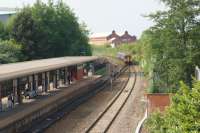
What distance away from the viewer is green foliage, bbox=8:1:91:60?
176ft

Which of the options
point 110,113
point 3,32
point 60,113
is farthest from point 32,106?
point 3,32

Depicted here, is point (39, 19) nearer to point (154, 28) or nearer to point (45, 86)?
point (45, 86)

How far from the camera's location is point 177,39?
2180 centimetres

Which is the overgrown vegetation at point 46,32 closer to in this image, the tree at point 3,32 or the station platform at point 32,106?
the tree at point 3,32

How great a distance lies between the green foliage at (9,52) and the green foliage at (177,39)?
88.2 feet

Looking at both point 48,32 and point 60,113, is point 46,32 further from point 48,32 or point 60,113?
point 60,113

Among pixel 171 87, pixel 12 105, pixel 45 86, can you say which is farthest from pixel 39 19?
pixel 171 87

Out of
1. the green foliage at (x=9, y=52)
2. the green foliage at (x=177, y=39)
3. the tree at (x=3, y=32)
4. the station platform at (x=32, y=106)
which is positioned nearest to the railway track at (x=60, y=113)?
the station platform at (x=32, y=106)

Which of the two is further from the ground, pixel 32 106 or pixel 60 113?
pixel 32 106

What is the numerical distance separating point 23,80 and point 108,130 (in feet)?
32.0

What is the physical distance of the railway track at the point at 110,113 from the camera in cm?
2340

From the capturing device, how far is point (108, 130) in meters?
23.0

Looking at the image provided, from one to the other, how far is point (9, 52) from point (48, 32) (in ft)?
35.4

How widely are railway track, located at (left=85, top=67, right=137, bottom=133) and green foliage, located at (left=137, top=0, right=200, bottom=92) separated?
4311 millimetres
